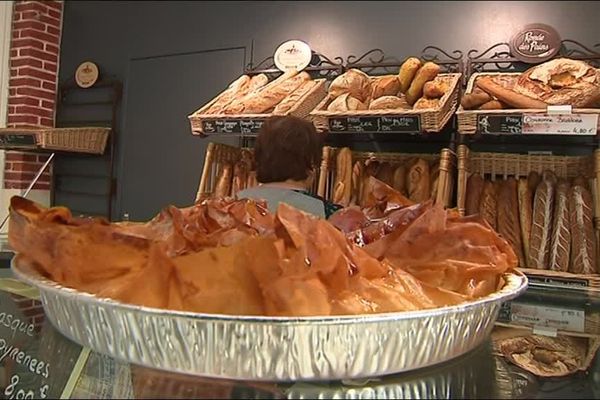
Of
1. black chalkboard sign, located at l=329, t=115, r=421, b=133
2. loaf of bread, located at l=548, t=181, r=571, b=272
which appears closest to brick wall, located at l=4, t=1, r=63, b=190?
black chalkboard sign, located at l=329, t=115, r=421, b=133

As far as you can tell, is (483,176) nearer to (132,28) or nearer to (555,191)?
(555,191)

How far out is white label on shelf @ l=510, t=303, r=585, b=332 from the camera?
31.2 inches

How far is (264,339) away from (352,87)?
1.70 metres

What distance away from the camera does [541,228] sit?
1.74m

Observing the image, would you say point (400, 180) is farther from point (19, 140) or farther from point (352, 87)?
point (19, 140)

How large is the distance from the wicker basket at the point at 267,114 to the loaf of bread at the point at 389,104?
0.89 ft

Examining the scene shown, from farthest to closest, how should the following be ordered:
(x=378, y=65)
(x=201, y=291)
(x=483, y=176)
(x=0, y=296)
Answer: (x=378, y=65), (x=483, y=176), (x=0, y=296), (x=201, y=291)

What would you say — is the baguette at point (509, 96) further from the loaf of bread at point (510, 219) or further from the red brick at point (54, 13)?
the red brick at point (54, 13)

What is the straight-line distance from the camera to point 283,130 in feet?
5.12

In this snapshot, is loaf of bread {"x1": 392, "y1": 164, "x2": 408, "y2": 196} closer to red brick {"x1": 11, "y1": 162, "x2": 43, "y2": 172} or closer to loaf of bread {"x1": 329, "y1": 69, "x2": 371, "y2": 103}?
loaf of bread {"x1": 329, "y1": 69, "x2": 371, "y2": 103}

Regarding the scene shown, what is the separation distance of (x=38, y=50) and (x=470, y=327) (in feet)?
11.0

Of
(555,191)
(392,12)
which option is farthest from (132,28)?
(555,191)

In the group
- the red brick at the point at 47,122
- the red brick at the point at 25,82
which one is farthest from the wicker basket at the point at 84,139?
the red brick at the point at 25,82

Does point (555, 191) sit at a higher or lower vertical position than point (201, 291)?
higher
